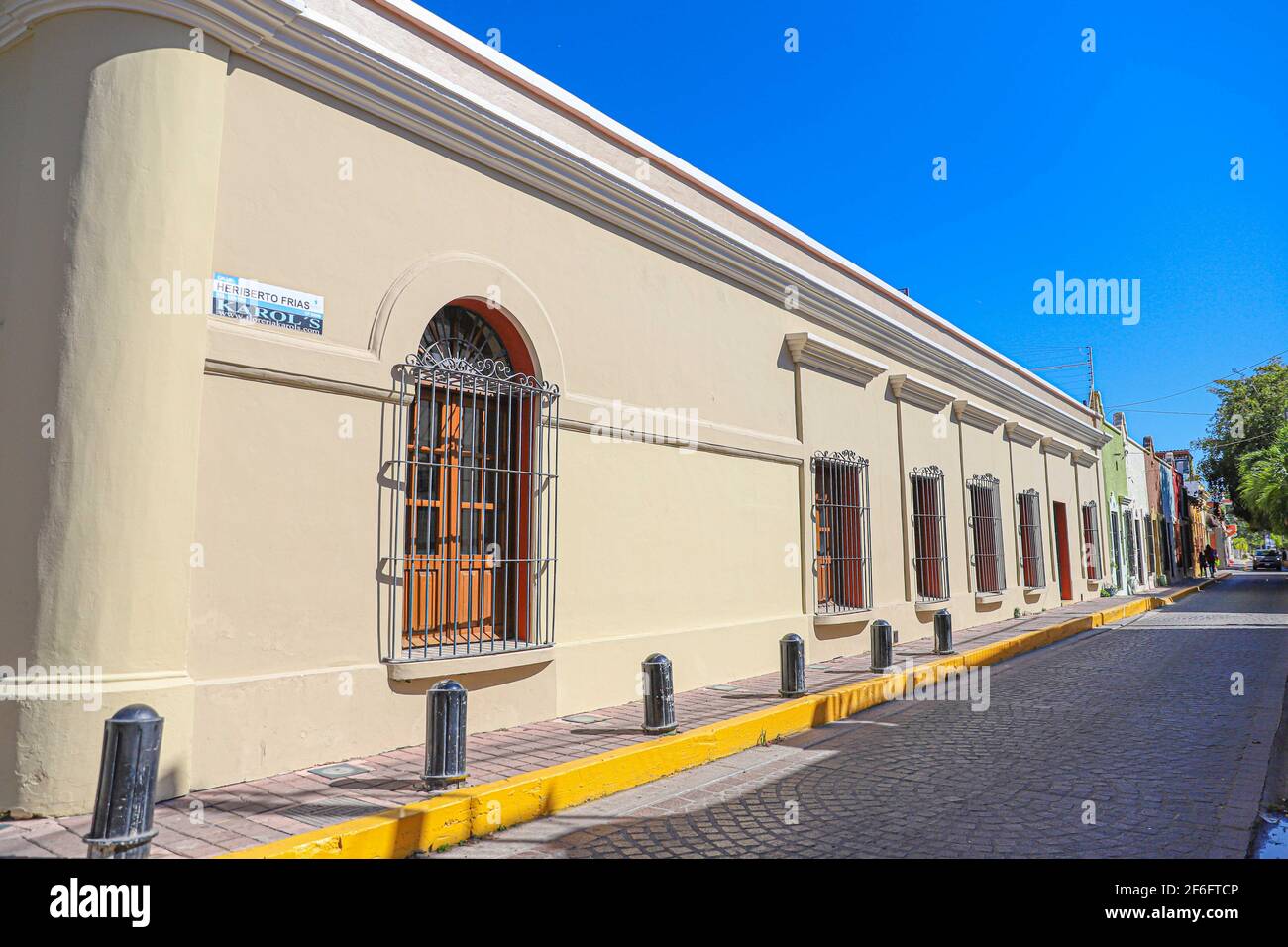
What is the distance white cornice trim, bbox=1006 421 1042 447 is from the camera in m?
16.7

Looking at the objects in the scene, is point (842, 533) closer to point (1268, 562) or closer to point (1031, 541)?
point (1031, 541)

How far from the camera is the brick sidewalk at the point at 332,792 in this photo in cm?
364

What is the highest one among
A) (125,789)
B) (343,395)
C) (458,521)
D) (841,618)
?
(343,395)

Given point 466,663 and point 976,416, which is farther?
point 976,416

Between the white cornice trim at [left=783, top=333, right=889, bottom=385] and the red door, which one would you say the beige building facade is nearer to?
the white cornice trim at [left=783, top=333, right=889, bottom=385]

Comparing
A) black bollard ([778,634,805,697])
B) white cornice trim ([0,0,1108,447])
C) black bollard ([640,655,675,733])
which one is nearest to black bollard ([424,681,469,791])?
black bollard ([640,655,675,733])

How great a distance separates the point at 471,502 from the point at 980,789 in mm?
3821

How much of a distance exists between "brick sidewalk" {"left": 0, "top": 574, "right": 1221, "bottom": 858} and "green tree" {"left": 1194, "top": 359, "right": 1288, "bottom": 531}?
35624mm

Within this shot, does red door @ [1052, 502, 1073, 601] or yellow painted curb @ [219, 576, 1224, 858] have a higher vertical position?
red door @ [1052, 502, 1073, 601]

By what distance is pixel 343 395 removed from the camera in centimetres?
523

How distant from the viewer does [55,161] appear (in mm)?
4422

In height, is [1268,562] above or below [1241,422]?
below

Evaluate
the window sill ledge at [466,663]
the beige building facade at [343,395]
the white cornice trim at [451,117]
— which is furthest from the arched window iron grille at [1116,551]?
the window sill ledge at [466,663]

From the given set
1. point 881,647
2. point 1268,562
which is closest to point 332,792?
point 881,647
